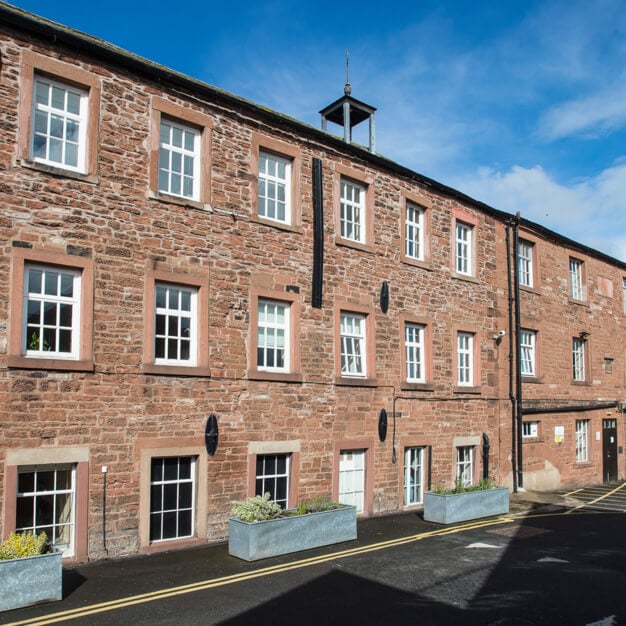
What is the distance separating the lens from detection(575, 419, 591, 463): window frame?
23.8 m

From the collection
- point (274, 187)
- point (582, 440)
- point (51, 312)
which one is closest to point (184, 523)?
point (51, 312)

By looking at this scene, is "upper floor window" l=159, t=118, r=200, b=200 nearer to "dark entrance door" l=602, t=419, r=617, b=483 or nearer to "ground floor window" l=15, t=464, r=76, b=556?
"ground floor window" l=15, t=464, r=76, b=556

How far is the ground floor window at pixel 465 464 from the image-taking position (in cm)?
1820

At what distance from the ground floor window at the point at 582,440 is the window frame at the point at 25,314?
18.5 metres

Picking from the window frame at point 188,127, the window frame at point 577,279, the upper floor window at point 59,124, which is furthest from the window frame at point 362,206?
the window frame at point 577,279

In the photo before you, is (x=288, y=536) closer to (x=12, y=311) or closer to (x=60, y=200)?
(x=12, y=311)

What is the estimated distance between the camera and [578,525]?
49.7ft

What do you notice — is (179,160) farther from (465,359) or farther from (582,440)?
(582,440)

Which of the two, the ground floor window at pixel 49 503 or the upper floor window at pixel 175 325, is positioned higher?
the upper floor window at pixel 175 325

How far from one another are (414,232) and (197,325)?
24.2 feet

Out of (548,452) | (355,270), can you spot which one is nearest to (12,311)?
(355,270)

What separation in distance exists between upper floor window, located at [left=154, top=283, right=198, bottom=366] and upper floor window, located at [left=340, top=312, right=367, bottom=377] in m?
3.99

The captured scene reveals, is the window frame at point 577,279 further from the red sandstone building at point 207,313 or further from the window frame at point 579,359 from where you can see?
the red sandstone building at point 207,313

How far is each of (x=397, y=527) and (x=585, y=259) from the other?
15039mm
